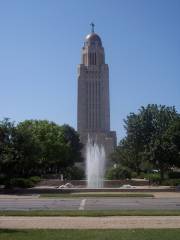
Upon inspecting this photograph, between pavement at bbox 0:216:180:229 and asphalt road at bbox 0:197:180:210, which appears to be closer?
pavement at bbox 0:216:180:229

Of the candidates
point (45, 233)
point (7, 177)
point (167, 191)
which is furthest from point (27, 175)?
point (45, 233)

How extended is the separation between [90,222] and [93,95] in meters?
113

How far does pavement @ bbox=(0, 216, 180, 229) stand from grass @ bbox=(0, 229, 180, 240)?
1181mm

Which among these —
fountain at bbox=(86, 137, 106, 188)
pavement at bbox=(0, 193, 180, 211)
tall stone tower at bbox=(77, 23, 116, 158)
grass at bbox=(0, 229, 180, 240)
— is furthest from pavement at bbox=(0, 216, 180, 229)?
tall stone tower at bbox=(77, 23, 116, 158)

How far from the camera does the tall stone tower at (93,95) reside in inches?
5044

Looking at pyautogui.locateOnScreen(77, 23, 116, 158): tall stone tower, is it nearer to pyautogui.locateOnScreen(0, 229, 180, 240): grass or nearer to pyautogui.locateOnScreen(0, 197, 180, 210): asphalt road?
pyautogui.locateOnScreen(0, 197, 180, 210): asphalt road

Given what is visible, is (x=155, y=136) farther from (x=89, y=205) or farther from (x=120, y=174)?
(x=89, y=205)

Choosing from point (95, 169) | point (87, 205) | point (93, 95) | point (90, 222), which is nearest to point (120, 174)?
point (95, 169)

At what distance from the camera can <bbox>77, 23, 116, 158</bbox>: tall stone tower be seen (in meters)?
128

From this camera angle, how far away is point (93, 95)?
425ft

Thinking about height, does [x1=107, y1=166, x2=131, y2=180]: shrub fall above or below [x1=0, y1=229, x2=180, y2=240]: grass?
above

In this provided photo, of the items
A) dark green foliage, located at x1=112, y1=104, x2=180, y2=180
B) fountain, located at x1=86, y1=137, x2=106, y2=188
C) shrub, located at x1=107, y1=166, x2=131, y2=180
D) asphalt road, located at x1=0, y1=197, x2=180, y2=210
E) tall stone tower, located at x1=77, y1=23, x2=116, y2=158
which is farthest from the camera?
tall stone tower, located at x1=77, y1=23, x2=116, y2=158

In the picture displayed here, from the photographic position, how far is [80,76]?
13000cm

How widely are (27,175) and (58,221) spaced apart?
34.4 metres
